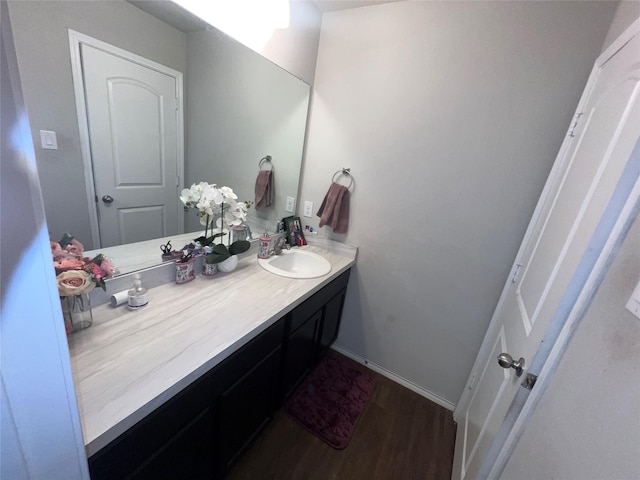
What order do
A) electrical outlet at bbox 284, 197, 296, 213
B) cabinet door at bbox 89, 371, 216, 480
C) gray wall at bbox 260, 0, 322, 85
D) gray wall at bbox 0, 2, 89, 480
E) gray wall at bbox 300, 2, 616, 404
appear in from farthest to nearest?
electrical outlet at bbox 284, 197, 296, 213
gray wall at bbox 260, 0, 322, 85
gray wall at bbox 300, 2, 616, 404
cabinet door at bbox 89, 371, 216, 480
gray wall at bbox 0, 2, 89, 480

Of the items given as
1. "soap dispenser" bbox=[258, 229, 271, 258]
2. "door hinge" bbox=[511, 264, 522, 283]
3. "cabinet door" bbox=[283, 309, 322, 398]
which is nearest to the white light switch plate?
"door hinge" bbox=[511, 264, 522, 283]

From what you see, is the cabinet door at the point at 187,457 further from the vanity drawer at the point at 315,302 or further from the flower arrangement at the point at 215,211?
the flower arrangement at the point at 215,211

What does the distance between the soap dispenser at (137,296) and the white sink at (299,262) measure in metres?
0.69

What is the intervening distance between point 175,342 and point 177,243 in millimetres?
531

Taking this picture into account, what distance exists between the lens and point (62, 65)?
2.47 feet

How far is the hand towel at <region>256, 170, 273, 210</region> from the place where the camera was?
168cm

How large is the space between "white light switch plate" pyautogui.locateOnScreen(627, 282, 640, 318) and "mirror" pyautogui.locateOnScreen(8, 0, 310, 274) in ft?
4.79

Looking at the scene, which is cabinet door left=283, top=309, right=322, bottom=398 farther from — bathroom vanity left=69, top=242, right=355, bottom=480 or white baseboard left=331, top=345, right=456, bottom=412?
white baseboard left=331, top=345, right=456, bottom=412

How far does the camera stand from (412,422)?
1.61m

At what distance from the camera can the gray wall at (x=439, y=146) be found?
4.00 ft

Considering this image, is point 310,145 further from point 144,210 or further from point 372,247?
point 144,210

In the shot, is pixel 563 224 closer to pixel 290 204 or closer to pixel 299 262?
pixel 299 262

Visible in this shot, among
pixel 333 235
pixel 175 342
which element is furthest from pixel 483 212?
pixel 175 342

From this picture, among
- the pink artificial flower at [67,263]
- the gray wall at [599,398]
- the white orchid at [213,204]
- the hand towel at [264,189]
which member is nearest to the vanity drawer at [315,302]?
the white orchid at [213,204]
